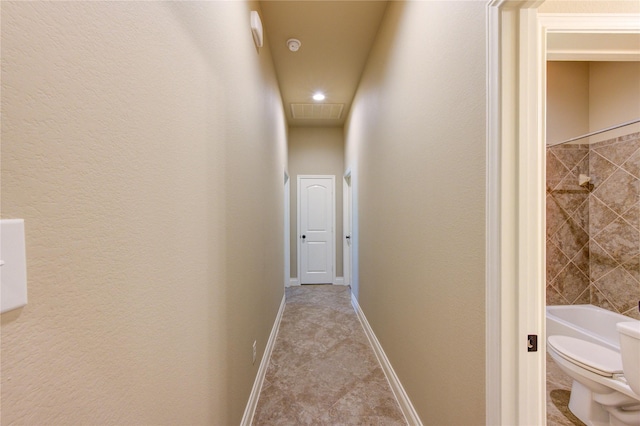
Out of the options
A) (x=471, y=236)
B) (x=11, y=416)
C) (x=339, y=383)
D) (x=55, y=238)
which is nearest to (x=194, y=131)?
(x=55, y=238)

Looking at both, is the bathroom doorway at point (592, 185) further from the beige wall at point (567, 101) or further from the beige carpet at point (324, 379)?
the beige carpet at point (324, 379)

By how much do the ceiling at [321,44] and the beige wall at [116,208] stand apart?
1.20 metres

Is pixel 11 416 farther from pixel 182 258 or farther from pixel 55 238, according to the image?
pixel 182 258

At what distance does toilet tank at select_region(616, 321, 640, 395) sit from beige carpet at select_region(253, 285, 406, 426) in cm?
118

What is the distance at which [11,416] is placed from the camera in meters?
0.35

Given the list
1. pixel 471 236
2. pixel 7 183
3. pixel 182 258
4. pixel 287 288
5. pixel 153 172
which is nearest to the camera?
pixel 7 183

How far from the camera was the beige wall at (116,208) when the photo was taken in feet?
1.24

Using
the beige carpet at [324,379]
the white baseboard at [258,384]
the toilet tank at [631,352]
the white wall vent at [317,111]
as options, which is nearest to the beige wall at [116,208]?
the white baseboard at [258,384]

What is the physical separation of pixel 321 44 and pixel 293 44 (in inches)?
10.5

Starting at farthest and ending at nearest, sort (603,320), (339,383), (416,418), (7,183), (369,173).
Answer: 1. (369,173)
2. (603,320)
3. (339,383)
4. (416,418)
5. (7,183)

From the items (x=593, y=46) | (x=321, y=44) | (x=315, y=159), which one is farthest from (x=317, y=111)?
(x=593, y=46)

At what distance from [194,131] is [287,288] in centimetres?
387

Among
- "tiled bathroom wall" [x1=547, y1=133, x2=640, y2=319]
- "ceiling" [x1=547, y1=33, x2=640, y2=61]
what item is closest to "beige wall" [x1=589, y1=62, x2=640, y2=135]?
"tiled bathroom wall" [x1=547, y1=133, x2=640, y2=319]

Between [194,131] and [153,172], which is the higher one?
[194,131]
